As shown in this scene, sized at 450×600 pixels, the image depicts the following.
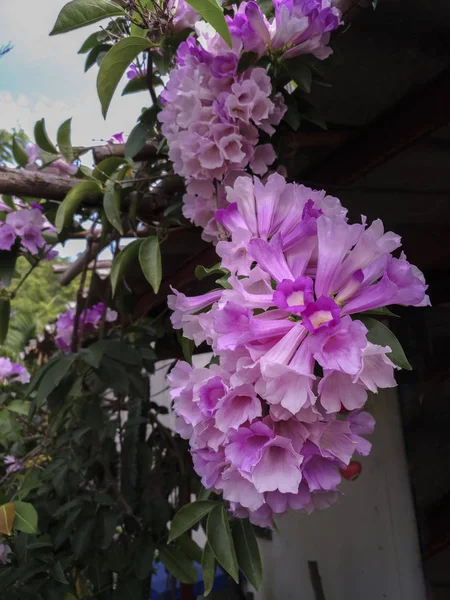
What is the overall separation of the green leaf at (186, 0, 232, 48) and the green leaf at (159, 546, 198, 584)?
1.43 meters

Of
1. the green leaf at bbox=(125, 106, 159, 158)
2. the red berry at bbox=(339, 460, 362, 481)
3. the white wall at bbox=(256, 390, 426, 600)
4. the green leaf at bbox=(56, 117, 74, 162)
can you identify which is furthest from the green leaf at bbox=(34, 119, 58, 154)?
the red berry at bbox=(339, 460, 362, 481)

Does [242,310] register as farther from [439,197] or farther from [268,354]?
[439,197]

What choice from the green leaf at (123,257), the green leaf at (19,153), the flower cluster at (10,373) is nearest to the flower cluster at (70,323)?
the flower cluster at (10,373)

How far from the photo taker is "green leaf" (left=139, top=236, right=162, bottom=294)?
104 cm

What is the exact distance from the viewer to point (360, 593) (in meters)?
2.10

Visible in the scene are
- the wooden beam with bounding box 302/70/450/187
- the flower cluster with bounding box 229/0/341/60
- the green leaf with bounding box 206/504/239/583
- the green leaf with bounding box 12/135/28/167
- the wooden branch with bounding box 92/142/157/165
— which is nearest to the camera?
the green leaf with bounding box 206/504/239/583

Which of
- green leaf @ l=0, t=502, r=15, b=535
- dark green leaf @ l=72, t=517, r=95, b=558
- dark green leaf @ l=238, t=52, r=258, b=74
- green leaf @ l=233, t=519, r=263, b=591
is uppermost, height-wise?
dark green leaf @ l=238, t=52, r=258, b=74

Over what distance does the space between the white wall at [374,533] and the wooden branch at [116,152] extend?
4.16ft

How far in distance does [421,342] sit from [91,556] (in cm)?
124

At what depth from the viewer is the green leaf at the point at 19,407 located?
1694mm

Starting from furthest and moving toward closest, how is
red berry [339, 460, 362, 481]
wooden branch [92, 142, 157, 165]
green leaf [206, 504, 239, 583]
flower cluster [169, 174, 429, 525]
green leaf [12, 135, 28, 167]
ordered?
red berry [339, 460, 362, 481]
green leaf [12, 135, 28, 167]
wooden branch [92, 142, 157, 165]
green leaf [206, 504, 239, 583]
flower cluster [169, 174, 429, 525]

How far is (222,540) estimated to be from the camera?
2.57 ft

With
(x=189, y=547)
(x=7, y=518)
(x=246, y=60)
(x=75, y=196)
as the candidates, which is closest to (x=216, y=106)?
(x=246, y=60)

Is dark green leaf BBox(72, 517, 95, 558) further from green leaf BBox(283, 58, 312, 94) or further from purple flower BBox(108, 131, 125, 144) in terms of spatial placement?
green leaf BBox(283, 58, 312, 94)
